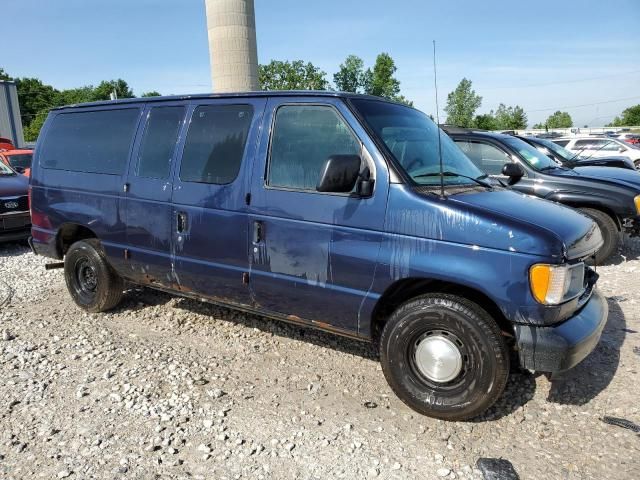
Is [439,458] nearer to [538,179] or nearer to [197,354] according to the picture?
[197,354]

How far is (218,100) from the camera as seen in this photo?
4.01 metres

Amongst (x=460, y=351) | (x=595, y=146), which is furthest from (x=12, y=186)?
(x=595, y=146)

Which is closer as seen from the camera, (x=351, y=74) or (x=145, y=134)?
(x=145, y=134)

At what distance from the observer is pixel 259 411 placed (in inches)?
130

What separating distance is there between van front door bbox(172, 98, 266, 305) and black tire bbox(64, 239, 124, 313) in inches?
44.6

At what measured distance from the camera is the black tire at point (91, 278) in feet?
16.0

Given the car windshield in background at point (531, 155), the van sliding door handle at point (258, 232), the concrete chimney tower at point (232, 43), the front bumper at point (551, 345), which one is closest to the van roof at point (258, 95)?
the van sliding door handle at point (258, 232)

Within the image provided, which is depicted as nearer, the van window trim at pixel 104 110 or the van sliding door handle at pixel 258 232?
the van sliding door handle at pixel 258 232

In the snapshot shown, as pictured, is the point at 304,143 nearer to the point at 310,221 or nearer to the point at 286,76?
the point at 310,221

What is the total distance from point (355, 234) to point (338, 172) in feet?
1.52

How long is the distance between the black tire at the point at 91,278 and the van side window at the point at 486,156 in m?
5.13

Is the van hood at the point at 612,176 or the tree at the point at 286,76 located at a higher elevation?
the tree at the point at 286,76

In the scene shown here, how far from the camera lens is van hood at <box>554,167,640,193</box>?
22.1 feet

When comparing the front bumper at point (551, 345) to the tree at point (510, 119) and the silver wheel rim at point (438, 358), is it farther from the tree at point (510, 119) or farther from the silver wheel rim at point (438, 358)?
the tree at point (510, 119)
